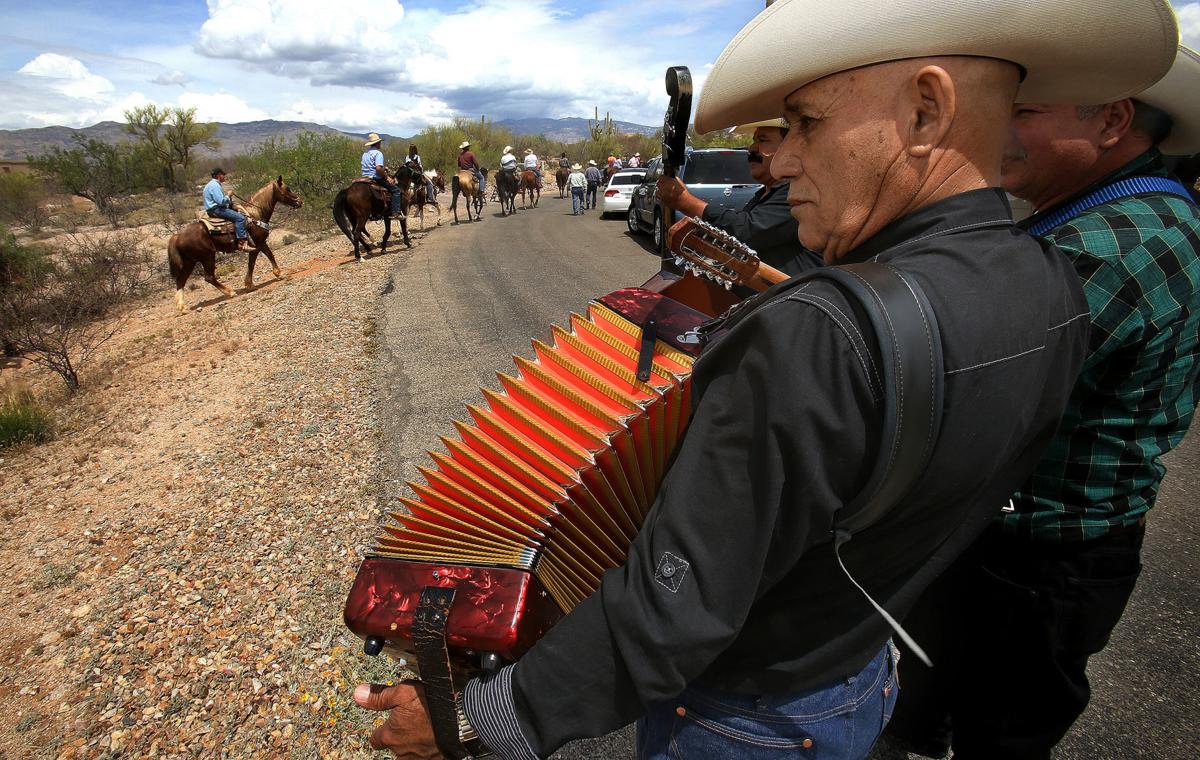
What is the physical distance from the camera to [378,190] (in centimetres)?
1165

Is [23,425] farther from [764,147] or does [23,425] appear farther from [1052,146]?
[1052,146]

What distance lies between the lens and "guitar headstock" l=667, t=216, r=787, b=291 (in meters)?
1.71

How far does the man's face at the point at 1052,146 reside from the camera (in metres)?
1.43

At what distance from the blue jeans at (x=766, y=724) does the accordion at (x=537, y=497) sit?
1.04 feet

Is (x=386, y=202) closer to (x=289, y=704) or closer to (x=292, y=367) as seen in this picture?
(x=292, y=367)

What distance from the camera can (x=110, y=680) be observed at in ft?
8.75

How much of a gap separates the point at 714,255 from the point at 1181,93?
1159 mm

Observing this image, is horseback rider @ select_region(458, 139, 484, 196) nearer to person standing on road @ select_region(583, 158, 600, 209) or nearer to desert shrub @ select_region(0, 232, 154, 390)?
person standing on road @ select_region(583, 158, 600, 209)

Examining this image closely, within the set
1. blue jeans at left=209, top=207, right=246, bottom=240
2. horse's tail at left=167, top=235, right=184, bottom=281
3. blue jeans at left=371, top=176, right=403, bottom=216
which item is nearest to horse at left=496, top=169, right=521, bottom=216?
blue jeans at left=371, top=176, right=403, bottom=216

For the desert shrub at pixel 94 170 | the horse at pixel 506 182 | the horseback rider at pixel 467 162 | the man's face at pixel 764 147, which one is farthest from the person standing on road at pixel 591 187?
the desert shrub at pixel 94 170

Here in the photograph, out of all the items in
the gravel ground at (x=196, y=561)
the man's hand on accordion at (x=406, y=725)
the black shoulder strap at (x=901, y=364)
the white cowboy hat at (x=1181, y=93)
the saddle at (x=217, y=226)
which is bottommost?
the gravel ground at (x=196, y=561)

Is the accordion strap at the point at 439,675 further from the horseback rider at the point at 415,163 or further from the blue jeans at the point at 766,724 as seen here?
the horseback rider at the point at 415,163

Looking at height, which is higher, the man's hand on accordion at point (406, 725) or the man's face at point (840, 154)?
the man's face at point (840, 154)

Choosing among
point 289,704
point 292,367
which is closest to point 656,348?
point 289,704
